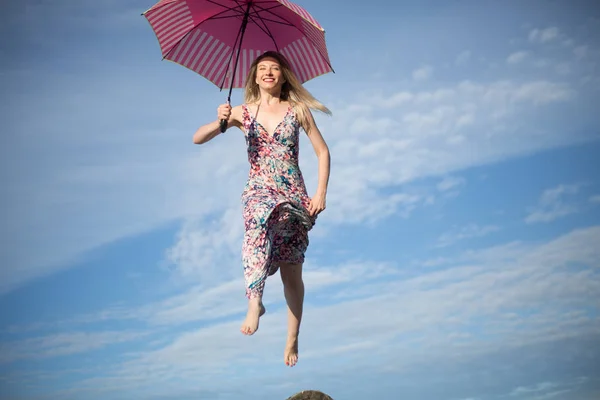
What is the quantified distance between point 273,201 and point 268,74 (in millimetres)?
1270

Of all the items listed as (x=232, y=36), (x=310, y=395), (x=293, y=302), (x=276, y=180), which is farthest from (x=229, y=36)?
(x=310, y=395)

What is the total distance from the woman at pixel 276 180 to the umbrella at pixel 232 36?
342 mm

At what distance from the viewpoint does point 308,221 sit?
668 cm

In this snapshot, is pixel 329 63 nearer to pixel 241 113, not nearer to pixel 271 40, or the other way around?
pixel 271 40

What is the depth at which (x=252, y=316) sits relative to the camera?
6.18 m

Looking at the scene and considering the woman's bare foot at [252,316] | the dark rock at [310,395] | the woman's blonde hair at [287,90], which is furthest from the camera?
the woman's blonde hair at [287,90]

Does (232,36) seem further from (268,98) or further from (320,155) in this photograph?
(320,155)

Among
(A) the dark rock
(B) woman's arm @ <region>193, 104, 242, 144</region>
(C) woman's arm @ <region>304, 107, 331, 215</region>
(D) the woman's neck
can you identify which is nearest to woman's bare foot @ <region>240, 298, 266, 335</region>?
(A) the dark rock

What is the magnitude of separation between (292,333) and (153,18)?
10.5ft

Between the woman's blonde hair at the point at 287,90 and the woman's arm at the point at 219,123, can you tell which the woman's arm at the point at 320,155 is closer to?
the woman's blonde hair at the point at 287,90

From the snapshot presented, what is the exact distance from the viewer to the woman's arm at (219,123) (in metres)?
6.65

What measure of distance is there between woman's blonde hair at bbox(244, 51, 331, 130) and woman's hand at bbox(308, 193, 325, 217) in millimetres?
842

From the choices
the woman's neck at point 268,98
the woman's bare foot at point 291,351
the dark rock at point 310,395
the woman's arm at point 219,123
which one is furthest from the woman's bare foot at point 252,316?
the woman's neck at point 268,98

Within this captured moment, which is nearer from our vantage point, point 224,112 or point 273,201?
point 273,201
